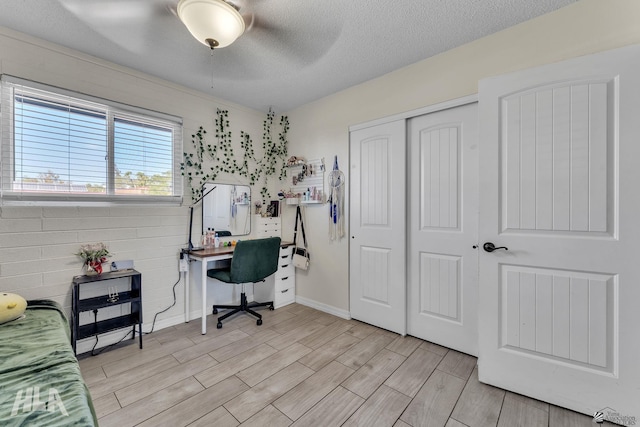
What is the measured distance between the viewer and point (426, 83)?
240 centimetres

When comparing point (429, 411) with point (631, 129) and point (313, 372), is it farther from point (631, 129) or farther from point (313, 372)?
point (631, 129)

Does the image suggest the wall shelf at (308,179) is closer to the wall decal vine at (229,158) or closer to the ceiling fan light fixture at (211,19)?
the wall decal vine at (229,158)

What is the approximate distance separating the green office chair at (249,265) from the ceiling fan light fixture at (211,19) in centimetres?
171

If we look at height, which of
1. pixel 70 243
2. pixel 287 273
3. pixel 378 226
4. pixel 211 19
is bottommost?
pixel 287 273

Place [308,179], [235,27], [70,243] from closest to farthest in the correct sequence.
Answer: [235,27], [70,243], [308,179]

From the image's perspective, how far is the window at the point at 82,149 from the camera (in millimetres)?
2016

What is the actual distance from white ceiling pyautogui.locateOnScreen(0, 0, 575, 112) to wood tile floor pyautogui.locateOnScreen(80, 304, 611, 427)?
249 centimetres

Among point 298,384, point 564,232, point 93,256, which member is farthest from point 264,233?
point 564,232

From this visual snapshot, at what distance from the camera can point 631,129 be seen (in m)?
1.46

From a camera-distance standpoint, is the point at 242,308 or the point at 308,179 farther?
the point at 308,179

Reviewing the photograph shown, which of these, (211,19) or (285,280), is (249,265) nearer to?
(285,280)

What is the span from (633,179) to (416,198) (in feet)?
4.31

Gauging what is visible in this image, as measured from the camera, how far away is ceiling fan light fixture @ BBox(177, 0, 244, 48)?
4.96 ft

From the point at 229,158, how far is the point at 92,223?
1.49 m
